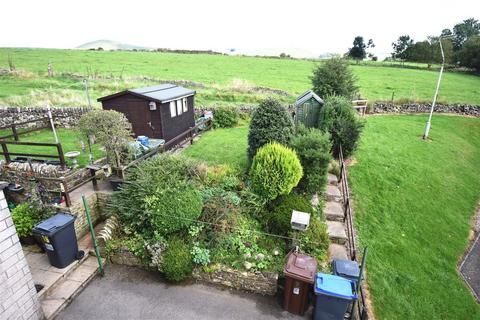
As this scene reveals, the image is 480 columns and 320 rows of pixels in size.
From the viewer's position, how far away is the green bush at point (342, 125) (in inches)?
438

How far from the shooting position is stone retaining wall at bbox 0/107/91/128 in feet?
55.6

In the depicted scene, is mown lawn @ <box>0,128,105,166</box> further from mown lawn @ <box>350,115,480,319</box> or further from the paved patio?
mown lawn @ <box>350,115,480,319</box>

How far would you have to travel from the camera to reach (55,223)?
6.45 m

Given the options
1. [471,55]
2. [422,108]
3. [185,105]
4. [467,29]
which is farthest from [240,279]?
[467,29]

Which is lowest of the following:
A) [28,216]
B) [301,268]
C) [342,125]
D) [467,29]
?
[301,268]

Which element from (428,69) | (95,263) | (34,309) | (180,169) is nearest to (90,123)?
(180,169)

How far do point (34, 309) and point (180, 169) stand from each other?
15.1ft

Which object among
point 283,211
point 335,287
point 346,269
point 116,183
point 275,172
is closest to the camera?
point 335,287

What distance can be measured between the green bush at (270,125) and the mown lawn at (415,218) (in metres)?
3.62

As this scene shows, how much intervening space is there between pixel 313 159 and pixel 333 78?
9722 mm

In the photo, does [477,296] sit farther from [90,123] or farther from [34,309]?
[90,123]

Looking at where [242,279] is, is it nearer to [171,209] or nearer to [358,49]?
[171,209]

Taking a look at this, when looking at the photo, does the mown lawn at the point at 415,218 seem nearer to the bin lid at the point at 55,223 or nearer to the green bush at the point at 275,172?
the green bush at the point at 275,172

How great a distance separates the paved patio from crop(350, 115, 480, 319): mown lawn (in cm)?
295
